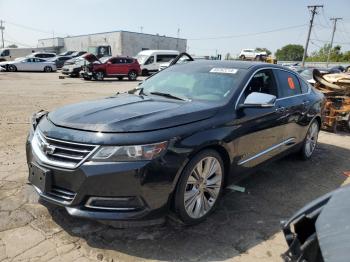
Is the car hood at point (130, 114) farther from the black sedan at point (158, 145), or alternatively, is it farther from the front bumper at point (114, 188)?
the front bumper at point (114, 188)

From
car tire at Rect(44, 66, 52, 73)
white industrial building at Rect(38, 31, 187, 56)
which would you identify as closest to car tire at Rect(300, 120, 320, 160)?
car tire at Rect(44, 66, 52, 73)

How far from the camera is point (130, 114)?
3.35 m

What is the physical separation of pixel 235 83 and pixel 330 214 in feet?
7.39

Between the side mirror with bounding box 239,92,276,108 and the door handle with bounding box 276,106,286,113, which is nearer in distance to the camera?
the side mirror with bounding box 239,92,276,108

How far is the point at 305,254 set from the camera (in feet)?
7.36

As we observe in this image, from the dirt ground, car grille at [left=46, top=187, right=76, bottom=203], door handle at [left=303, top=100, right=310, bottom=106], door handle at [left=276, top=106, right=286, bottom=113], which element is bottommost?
the dirt ground

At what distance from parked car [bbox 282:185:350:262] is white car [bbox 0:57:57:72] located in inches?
1236

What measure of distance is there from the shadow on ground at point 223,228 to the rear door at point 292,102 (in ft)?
2.38

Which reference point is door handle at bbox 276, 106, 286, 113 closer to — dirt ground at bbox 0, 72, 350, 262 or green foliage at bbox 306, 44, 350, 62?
dirt ground at bbox 0, 72, 350, 262

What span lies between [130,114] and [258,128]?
165 centimetres

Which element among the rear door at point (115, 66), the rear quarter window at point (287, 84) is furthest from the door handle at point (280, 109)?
the rear door at point (115, 66)

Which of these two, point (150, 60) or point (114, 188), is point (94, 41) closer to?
point (150, 60)

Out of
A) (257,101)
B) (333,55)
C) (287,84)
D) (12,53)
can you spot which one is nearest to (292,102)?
(287,84)

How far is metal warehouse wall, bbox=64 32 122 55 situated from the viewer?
52.2 metres
